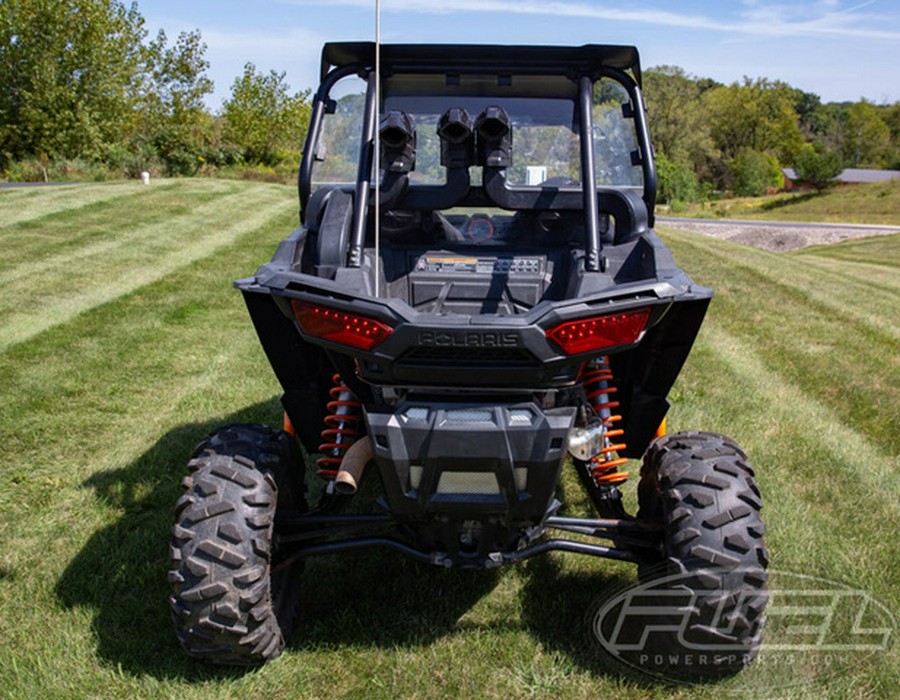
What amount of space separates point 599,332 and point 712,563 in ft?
2.86

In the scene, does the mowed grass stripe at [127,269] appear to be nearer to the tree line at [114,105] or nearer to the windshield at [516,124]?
the windshield at [516,124]

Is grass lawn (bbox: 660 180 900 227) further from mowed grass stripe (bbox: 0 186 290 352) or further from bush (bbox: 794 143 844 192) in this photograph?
mowed grass stripe (bbox: 0 186 290 352)

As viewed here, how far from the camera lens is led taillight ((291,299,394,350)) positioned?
2713 millimetres

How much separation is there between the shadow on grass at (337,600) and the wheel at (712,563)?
366mm

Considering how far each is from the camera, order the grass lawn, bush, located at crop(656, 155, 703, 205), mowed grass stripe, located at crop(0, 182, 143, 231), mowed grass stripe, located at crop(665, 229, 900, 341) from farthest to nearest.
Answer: bush, located at crop(656, 155, 703, 205) < the grass lawn < mowed grass stripe, located at crop(0, 182, 143, 231) < mowed grass stripe, located at crop(665, 229, 900, 341)

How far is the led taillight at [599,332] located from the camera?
8.84 ft

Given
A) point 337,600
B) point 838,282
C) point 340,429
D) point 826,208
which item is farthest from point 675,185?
point 337,600

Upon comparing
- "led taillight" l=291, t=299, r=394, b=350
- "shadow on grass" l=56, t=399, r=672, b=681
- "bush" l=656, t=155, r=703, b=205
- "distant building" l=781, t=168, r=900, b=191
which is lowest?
"shadow on grass" l=56, t=399, r=672, b=681

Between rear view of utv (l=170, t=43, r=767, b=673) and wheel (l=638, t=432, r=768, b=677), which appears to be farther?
wheel (l=638, t=432, r=768, b=677)

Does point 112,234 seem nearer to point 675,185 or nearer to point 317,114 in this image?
point 317,114

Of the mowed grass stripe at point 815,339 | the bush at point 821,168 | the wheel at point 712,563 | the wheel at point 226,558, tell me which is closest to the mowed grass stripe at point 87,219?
the wheel at point 226,558

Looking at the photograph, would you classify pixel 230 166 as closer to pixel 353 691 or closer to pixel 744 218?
pixel 744 218

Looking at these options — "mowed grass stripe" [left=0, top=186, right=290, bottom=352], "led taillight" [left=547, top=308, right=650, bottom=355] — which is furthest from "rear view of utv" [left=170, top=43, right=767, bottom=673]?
"mowed grass stripe" [left=0, top=186, right=290, bottom=352]

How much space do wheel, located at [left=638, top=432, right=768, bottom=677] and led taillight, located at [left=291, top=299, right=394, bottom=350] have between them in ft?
3.96
